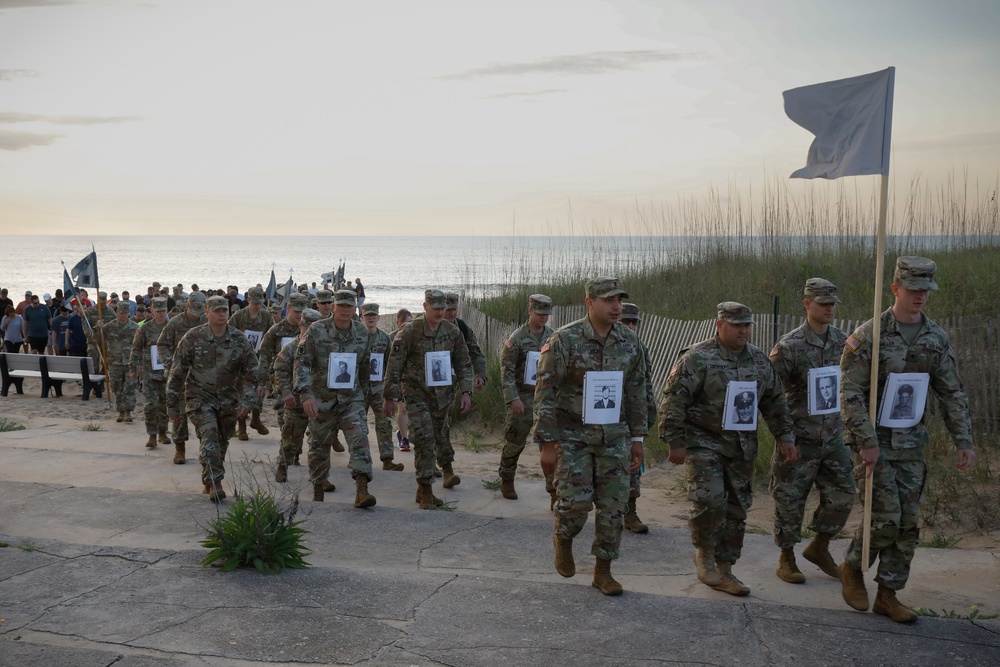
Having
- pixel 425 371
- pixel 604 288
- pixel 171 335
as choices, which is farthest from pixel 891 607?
pixel 171 335

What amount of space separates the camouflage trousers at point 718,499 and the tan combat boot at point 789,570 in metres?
0.54

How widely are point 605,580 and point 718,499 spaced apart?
965mm

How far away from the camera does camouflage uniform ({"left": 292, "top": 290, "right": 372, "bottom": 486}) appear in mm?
9188

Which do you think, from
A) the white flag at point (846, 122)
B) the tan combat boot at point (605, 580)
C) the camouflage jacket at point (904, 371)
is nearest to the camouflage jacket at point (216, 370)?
the tan combat boot at point (605, 580)

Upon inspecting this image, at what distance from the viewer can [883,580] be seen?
6070 millimetres

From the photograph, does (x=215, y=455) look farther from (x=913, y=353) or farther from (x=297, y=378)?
(x=913, y=353)

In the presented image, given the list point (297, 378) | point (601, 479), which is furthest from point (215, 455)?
point (601, 479)

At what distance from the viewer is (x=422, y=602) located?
6191 mm

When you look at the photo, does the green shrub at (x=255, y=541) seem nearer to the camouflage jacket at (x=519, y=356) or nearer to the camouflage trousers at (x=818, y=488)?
the camouflage jacket at (x=519, y=356)

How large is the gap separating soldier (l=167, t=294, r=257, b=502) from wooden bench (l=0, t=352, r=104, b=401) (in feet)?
33.5

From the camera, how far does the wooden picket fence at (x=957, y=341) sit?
10.6m

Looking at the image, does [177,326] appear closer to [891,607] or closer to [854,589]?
[854,589]

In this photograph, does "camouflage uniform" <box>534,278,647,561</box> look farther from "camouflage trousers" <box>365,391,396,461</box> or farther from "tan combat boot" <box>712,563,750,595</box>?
"camouflage trousers" <box>365,391,396,461</box>

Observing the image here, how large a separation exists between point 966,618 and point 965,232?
13.8 metres
